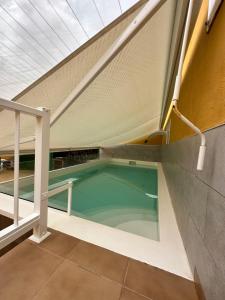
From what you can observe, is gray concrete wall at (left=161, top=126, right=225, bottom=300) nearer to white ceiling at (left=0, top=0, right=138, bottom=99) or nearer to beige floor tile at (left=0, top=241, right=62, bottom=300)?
beige floor tile at (left=0, top=241, right=62, bottom=300)

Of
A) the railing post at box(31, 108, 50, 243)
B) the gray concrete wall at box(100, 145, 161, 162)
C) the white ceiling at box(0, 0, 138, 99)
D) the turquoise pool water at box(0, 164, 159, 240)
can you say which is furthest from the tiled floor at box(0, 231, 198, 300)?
the gray concrete wall at box(100, 145, 161, 162)

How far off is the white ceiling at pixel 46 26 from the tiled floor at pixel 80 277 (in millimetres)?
1994

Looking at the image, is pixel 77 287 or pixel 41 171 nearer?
pixel 77 287

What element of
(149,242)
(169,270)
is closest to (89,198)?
(149,242)

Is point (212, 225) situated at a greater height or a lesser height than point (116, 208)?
greater

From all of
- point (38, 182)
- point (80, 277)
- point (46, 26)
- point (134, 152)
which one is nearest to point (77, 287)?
point (80, 277)

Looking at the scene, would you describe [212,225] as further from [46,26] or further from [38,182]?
[46,26]

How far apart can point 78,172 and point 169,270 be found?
13.9ft

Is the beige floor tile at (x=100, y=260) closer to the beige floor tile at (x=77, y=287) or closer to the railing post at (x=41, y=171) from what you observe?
the beige floor tile at (x=77, y=287)

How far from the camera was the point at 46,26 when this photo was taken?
2025 mm

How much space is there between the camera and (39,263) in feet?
3.04

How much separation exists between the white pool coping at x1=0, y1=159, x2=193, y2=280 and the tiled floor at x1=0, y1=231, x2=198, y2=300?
71 mm

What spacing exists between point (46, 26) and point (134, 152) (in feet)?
25.9

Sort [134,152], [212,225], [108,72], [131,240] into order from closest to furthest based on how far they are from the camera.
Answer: [212,225] < [131,240] < [108,72] < [134,152]
